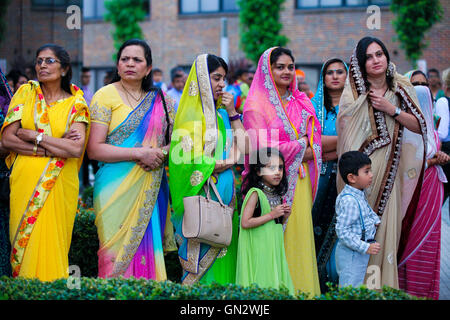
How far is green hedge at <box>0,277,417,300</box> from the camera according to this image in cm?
354

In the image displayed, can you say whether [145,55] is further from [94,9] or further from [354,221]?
[94,9]

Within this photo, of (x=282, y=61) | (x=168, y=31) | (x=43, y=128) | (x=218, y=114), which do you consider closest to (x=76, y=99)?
(x=43, y=128)

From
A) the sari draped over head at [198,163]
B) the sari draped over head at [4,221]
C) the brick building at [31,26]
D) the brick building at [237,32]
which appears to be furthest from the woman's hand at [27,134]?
the brick building at [237,32]

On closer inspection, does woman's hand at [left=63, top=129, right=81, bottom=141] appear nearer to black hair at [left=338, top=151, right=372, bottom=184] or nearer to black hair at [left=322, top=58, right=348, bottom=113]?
black hair at [left=338, top=151, right=372, bottom=184]

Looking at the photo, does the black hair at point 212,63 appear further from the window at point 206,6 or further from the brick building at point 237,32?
the window at point 206,6

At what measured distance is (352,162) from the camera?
15.1 ft

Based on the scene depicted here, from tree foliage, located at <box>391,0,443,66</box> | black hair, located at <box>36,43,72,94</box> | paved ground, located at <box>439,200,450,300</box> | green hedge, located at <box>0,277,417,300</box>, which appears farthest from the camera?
tree foliage, located at <box>391,0,443,66</box>

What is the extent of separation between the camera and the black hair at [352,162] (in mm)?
4578

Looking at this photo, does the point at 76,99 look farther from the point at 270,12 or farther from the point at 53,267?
the point at 270,12

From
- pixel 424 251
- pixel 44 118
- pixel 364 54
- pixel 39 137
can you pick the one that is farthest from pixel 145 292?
pixel 424 251

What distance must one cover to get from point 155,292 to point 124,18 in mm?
17850

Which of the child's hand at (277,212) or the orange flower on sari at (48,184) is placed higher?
the orange flower on sari at (48,184)

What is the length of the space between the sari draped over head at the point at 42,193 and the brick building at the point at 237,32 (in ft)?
41.9

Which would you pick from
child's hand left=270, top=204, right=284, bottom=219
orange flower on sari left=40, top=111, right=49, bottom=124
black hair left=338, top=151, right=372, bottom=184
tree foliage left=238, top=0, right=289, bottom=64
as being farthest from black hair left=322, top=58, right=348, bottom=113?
tree foliage left=238, top=0, right=289, bottom=64
